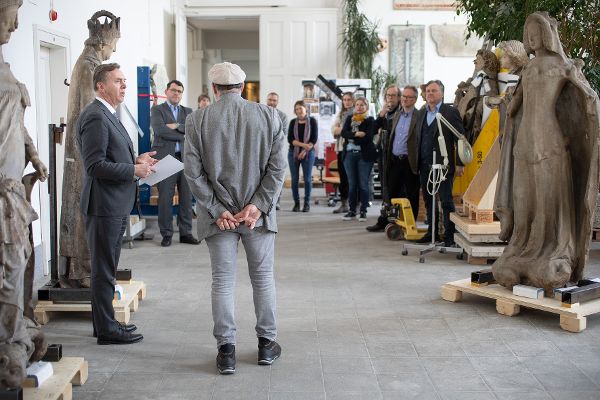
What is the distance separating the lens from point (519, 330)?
4.99 m

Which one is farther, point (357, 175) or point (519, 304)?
point (357, 175)

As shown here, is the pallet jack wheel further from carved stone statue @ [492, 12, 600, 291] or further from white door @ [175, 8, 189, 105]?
white door @ [175, 8, 189, 105]

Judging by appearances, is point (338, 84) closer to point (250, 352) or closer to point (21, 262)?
point (250, 352)

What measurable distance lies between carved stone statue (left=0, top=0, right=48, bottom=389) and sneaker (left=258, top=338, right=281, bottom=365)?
133cm

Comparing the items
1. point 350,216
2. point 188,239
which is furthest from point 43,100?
point 350,216

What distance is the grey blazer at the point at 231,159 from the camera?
4.04 m

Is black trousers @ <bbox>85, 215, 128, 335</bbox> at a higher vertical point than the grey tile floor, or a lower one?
Answer: higher

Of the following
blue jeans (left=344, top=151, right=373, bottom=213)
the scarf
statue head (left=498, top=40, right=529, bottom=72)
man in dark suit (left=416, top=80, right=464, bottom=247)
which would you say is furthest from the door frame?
the scarf

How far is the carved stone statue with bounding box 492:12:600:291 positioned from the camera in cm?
511

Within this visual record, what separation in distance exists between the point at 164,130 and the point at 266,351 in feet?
15.7

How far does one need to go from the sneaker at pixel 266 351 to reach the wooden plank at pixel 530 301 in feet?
6.24

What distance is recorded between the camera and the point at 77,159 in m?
5.22

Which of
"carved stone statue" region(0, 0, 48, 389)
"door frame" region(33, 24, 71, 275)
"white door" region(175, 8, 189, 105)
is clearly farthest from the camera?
"white door" region(175, 8, 189, 105)

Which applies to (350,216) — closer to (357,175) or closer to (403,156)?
(357,175)
